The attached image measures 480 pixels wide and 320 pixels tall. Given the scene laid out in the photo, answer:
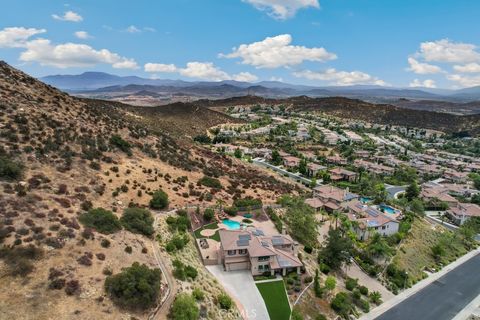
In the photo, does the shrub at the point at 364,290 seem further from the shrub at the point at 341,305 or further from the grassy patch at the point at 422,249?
the grassy patch at the point at 422,249

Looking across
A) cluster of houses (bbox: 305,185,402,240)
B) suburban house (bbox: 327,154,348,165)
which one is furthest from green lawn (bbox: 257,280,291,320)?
suburban house (bbox: 327,154,348,165)

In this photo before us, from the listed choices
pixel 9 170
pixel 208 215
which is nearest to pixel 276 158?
pixel 208 215

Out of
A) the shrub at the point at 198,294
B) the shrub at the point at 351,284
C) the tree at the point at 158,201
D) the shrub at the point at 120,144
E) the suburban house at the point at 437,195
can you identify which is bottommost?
the shrub at the point at 351,284

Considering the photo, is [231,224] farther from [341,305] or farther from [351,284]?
[341,305]

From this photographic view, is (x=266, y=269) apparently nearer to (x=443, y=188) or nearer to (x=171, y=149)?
(x=171, y=149)

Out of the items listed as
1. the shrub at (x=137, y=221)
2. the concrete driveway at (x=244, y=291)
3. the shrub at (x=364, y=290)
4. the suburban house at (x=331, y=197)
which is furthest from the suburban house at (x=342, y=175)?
the shrub at (x=137, y=221)

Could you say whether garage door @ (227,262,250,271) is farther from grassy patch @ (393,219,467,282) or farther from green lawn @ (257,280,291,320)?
grassy patch @ (393,219,467,282)
